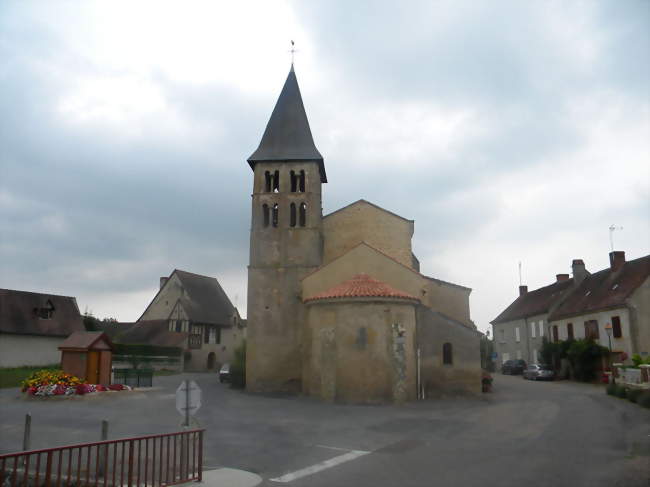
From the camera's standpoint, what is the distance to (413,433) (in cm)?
1412

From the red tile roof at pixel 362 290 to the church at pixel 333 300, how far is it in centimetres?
7

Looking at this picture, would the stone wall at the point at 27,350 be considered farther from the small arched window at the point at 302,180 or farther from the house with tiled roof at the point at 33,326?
the small arched window at the point at 302,180

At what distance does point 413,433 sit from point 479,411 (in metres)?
5.65

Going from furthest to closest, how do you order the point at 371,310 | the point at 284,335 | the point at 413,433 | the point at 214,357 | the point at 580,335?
the point at 214,357 < the point at 580,335 < the point at 284,335 < the point at 371,310 < the point at 413,433

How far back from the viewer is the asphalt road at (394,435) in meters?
9.34

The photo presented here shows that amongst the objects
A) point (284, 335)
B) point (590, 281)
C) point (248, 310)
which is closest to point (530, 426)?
point (284, 335)

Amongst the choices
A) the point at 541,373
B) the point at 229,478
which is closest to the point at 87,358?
the point at 229,478

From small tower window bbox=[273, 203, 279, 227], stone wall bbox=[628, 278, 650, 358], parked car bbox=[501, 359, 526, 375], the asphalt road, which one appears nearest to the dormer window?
the asphalt road

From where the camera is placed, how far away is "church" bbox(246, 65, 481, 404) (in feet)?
70.8

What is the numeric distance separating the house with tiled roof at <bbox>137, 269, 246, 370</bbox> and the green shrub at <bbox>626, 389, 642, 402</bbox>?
35.2m

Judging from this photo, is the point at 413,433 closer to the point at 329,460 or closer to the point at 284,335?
the point at 329,460

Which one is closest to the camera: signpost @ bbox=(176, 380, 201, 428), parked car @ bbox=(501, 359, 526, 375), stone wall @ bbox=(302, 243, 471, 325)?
signpost @ bbox=(176, 380, 201, 428)

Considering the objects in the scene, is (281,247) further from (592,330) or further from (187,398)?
(592,330)

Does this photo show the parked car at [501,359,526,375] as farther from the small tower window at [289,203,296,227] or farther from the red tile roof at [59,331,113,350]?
the red tile roof at [59,331,113,350]
